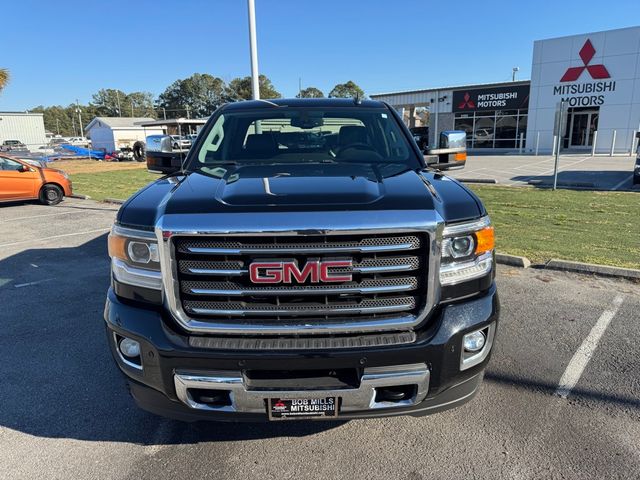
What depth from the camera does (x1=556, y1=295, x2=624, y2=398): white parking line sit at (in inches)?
130

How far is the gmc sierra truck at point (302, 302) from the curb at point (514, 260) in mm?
3831

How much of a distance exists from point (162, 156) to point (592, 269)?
4.95m

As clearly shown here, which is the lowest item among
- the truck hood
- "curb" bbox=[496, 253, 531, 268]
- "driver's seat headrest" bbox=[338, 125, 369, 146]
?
"curb" bbox=[496, 253, 531, 268]

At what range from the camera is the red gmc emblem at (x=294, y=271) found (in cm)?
221

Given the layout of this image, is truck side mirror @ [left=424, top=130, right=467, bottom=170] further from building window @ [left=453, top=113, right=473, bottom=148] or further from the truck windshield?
building window @ [left=453, top=113, right=473, bottom=148]

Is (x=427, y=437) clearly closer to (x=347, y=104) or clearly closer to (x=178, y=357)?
(x=178, y=357)

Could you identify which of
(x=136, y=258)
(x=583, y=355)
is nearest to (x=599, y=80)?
(x=583, y=355)

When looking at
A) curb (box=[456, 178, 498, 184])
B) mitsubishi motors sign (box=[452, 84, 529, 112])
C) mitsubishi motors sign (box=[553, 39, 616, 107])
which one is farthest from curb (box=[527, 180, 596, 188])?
mitsubishi motors sign (box=[452, 84, 529, 112])

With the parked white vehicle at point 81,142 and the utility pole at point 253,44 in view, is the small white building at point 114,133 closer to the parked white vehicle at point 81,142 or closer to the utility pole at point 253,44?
the parked white vehicle at point 81,142

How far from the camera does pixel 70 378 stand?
11.6 feet

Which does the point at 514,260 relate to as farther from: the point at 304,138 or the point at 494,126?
the point at 494,126

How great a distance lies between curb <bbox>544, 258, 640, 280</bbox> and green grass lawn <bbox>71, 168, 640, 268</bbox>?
233mm

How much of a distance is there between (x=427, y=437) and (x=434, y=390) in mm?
660

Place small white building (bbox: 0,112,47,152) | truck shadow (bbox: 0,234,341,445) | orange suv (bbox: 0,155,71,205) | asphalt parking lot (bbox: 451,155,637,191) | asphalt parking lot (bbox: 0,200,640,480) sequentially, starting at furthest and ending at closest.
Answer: small white building (bbox: 0,112,47,152) < asphalt parking lot (bbox: 451,155,637,191) < orange suv (bbox: 0,155,71,205) < truck shadow (bbox: 0,234,341,445) < asphalt parking lot (bbox: 0,200,640,480)
